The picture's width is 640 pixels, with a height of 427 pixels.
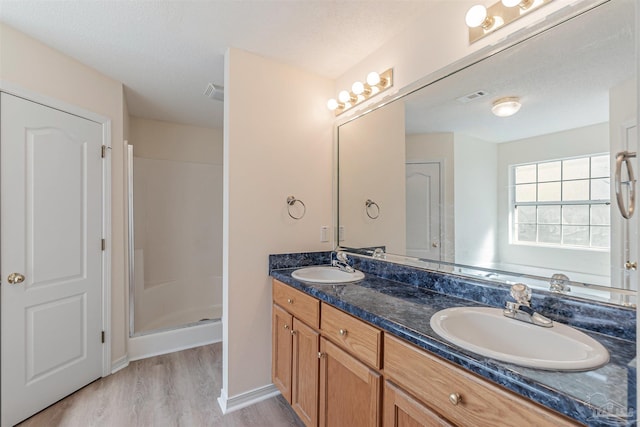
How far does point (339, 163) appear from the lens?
2.21 meters

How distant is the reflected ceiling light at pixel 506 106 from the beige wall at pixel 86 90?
2680 mm

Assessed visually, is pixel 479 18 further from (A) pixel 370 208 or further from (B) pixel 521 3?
(A) pixel 370 208

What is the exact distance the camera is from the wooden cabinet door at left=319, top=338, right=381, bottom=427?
3.58 feet

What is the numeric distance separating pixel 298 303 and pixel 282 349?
409 mm

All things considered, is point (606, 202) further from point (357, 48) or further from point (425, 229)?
point (357, 48)

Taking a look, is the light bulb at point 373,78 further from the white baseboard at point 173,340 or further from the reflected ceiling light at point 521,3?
the white baseboard at point 173,340

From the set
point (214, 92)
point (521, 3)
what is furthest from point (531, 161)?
point (214, 92)

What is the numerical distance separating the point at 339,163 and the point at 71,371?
2452 mm

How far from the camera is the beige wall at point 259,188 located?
71.9 inches

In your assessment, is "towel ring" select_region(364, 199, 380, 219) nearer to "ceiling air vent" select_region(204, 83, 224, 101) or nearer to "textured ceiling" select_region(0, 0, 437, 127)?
"textured ceiling" select_region(0, 0, 437, 127)

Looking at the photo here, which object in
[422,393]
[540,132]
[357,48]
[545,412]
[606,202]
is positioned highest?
[357,48]

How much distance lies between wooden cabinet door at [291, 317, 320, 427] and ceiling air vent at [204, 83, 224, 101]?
1952 mm

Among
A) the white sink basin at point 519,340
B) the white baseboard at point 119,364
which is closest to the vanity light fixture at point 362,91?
the white sink basin at point 519,340

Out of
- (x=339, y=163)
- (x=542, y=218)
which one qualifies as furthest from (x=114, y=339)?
(x=542, y=218)
